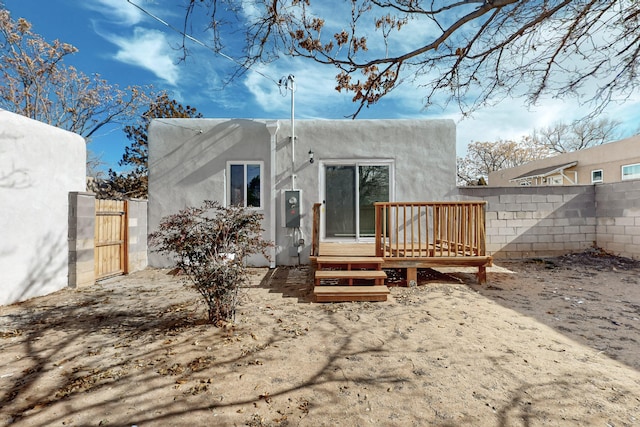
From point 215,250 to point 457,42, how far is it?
4442 millimetres

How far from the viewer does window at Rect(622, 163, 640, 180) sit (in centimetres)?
1085

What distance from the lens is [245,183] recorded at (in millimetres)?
6953

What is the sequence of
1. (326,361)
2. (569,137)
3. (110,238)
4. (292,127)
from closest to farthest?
(326,361) < (110,238) < (292,127) < (569,137)

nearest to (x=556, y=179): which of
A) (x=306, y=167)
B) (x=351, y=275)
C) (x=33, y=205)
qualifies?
(x=306, y=167)

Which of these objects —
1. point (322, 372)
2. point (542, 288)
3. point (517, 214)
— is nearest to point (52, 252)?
point (322, 372)

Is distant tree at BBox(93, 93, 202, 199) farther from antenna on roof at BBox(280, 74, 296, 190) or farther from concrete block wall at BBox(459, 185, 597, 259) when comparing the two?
concrete block wall at BBox(459, 185, 597, 259)

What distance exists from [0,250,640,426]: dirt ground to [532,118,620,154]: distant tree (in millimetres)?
22782

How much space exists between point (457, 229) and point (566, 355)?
2.82 m

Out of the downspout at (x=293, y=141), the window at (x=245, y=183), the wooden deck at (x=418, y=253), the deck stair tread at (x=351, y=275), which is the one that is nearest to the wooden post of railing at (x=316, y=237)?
the wooden deck at (x=418, y=253)

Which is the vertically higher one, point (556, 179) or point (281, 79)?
point (281, 79)

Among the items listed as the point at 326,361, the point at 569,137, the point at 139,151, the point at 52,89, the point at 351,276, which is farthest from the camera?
the point at 569,137

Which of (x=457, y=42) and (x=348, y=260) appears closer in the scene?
(x=457, y=42)

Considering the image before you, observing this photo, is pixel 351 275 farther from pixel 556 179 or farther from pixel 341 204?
pixel 556 179

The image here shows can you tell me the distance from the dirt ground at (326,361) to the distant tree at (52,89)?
1131 cm
